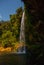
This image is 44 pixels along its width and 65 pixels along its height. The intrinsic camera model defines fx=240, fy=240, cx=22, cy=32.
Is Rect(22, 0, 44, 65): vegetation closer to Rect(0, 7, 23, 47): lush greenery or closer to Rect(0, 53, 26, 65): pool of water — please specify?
Rect(0, 53, 26, 65): pool of water

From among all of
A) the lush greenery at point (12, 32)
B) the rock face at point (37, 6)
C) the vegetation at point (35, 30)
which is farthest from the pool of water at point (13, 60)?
the lush greenery at point (12, 32)

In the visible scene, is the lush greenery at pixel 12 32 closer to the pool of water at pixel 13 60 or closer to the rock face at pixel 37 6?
the pool of water at pixel 13 60

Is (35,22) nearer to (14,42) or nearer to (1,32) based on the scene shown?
(14,42)

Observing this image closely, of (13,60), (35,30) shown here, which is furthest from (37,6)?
(13,60)

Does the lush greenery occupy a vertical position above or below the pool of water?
above

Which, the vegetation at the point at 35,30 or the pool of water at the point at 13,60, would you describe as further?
the vegetation at the point at 35,30

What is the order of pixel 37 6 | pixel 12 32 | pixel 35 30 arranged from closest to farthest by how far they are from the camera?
pixel 37 6
pixel 35 30
pixel 12 32

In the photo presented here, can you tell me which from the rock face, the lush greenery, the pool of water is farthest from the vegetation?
the lush greenery

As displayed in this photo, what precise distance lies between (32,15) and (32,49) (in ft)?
10.9

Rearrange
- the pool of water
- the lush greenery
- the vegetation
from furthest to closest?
1. the lush greenery
2. the vegetation
3. the pool of water

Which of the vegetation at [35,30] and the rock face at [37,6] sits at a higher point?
the rock face at [37,6]

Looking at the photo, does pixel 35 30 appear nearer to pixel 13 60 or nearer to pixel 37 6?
pixel 37 6

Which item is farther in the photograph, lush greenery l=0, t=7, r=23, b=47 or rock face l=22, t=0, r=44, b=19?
lush greenery l=0, t=7, r=23, b=47

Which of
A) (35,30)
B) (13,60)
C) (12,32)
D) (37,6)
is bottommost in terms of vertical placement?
(13,60)
